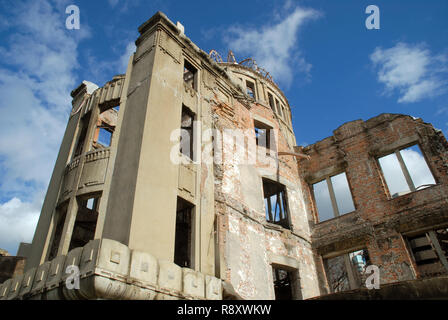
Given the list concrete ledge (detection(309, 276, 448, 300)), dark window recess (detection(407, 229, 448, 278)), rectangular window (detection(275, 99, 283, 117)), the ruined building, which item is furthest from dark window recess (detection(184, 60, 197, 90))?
dark window recess (detection(407, 229, 448, 278))

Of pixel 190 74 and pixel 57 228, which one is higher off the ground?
pixel 190 74

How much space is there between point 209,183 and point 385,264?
6.95 metres

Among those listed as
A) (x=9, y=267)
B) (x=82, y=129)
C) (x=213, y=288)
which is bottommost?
(x=213, y=288)

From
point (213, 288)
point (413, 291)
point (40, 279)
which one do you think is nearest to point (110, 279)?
point (40, 279)

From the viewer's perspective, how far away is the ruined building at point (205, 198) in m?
7.09

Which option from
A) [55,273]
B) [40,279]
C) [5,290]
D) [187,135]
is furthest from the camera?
[187,135]

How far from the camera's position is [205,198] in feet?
32.2

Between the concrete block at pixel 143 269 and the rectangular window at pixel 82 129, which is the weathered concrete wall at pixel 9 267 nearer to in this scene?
the rectangular window at pixel 82 129

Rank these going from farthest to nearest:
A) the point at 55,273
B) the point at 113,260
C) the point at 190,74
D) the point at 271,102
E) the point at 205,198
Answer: the point at 271,102
the point at 190,74
the point at 205,198
the point at 55,273
the point at 113,260

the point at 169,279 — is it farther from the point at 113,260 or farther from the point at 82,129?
the point at 82,129

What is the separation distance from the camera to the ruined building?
279 inches

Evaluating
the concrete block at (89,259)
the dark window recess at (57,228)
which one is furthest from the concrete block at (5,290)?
the concrete block at (89,259)

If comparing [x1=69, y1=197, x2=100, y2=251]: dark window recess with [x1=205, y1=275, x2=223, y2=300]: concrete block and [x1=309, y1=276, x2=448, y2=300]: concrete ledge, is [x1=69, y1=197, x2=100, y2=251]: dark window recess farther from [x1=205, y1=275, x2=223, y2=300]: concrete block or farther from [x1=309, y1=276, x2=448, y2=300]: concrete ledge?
[x1=309, y1=276, x2=448, y2=300]: concrete ledge
